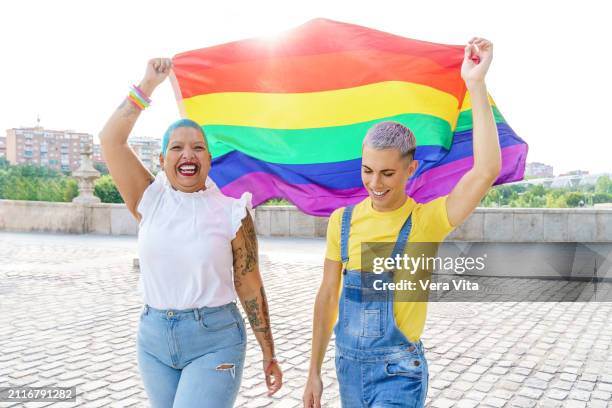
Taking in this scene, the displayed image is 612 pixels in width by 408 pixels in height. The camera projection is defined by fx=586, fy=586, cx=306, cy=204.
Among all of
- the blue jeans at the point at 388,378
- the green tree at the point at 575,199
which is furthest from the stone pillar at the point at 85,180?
the green tree at the point at 575,199

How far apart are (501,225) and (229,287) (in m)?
14.5

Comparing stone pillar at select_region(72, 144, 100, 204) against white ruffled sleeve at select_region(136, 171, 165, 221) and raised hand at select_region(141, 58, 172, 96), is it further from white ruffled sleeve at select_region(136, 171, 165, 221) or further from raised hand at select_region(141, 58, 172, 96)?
white ruffled sleeve at select_region(136, 171, 165, 221)

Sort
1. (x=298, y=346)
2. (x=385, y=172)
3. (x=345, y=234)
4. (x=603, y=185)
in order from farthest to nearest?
(x=603, y=185), (x=298, y=346), (x=345, y=234), (x=385, y=172)

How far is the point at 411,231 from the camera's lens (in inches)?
97.2

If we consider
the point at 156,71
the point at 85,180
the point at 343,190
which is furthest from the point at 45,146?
the point at 156,71

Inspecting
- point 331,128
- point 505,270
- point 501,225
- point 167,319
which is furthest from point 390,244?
point 501,225

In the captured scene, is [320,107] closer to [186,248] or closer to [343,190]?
[343,190]

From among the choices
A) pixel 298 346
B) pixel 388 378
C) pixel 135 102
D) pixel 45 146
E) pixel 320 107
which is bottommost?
pixel 298 346

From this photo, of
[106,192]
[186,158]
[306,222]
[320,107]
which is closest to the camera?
[186,158]

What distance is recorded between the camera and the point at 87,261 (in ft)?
43.2

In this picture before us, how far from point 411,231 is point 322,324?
60cm

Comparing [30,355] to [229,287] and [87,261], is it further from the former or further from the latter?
[87,261]

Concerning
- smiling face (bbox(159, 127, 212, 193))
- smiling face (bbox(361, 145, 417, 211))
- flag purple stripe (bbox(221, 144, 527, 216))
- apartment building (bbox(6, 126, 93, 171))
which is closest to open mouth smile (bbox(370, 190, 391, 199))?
smiling face (bbox(361, 145, 417, 211))

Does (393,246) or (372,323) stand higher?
(393,246)
